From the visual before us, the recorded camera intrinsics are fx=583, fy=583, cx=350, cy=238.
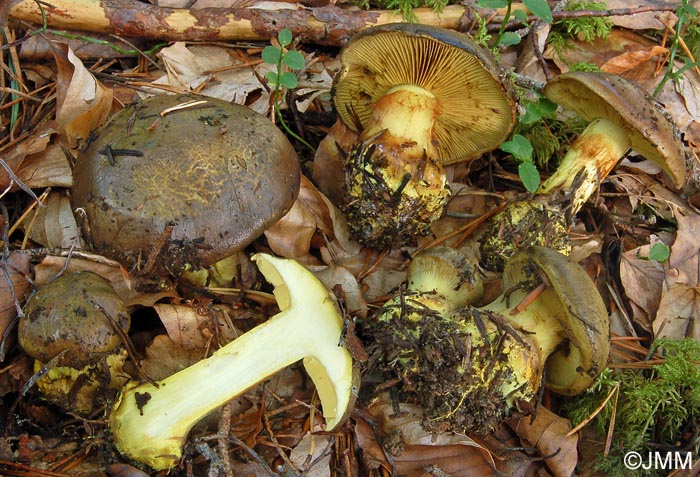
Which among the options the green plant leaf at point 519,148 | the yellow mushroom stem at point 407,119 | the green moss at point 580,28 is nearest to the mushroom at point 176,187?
the yellow mushroom stem at point 407,119

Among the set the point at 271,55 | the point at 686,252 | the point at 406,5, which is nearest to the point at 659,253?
the point at 686,252

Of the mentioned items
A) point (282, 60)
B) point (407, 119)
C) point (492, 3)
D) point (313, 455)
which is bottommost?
point (313, 455)

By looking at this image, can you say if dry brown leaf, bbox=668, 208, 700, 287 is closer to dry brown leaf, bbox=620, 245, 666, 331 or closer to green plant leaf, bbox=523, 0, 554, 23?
dry brown leaf, bbox=620, 245, 666, 331

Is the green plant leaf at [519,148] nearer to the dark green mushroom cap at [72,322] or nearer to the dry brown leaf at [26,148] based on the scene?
the dark green mushroom cap at [72,322]

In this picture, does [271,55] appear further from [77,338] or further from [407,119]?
[77,338]

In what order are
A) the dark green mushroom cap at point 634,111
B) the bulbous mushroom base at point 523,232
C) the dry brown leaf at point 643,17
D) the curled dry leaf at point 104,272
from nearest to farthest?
the curled dry leaf at point 104,272, the dark green mushroom cap at point 634,111, the bulbous mushroom base at point 523,232, the dry brown leaf at point 643,17
